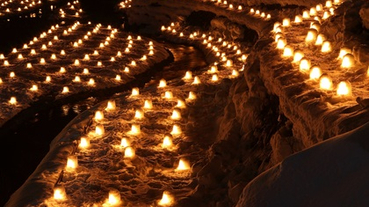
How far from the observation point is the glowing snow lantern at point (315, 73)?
240 inches

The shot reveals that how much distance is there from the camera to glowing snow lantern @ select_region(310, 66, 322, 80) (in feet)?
20.0

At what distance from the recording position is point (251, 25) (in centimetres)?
1424

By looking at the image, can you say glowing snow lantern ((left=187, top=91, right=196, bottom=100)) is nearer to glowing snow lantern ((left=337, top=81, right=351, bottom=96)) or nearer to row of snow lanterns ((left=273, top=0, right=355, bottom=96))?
row of snow lanterns ((left=273, top=0, right=355, bottom=96))

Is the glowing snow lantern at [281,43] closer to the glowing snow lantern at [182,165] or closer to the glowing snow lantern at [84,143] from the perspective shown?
the glowing snow lantern at [182,165]

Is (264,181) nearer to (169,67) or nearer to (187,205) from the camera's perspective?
(187,205)

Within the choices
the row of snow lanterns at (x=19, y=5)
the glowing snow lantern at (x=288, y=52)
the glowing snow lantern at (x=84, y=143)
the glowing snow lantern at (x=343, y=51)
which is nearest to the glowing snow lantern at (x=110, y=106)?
the glowing snow lantern at (x=84, y=143)

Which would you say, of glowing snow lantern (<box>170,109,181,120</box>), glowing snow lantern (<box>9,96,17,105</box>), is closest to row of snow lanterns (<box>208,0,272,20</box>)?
glowing snow lantern (<box>170,109,181,120</box>)

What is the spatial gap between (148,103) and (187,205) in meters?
3.70

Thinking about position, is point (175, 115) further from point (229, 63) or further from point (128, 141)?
point (229, 63)

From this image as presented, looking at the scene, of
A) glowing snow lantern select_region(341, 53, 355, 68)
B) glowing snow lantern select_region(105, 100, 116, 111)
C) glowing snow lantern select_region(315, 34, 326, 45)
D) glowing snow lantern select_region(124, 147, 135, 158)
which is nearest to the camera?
glowing snow lantern select_region(341, 53, 355, 68)

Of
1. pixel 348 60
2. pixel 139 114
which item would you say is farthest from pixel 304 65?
pixel 139 114

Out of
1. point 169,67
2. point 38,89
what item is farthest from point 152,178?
point 169,67

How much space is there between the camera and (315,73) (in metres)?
6.12

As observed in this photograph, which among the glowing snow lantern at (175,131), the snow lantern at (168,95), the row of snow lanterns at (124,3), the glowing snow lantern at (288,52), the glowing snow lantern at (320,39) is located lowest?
the glowing snow lantern at (175,131)
